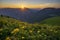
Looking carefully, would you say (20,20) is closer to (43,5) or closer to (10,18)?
(10,18)

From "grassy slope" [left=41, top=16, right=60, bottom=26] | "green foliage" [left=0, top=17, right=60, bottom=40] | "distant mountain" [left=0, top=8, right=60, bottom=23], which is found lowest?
"green foliage" [left=0, top=17, right=60, bottom=40]

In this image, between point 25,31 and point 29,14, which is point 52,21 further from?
point 25,31

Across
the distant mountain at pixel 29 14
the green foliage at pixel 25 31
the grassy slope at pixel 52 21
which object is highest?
the distant mountain at pixel 29 14

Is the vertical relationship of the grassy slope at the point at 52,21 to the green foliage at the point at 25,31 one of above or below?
above

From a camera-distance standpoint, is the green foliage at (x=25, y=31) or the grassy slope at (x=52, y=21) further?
the grassy slope at (x=52, y=21)

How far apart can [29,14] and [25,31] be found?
2.11ft

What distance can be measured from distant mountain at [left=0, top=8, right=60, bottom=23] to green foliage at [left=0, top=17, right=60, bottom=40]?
135 mm

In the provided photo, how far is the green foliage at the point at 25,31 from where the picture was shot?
414 cm

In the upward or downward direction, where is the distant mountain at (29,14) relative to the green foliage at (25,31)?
upward

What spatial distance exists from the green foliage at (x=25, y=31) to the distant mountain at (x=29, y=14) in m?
0.13

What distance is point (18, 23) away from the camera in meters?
4.53

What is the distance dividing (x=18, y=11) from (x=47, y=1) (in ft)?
2.57

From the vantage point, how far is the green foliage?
13.6 feet

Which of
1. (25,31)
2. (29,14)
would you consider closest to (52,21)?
(29,14)
